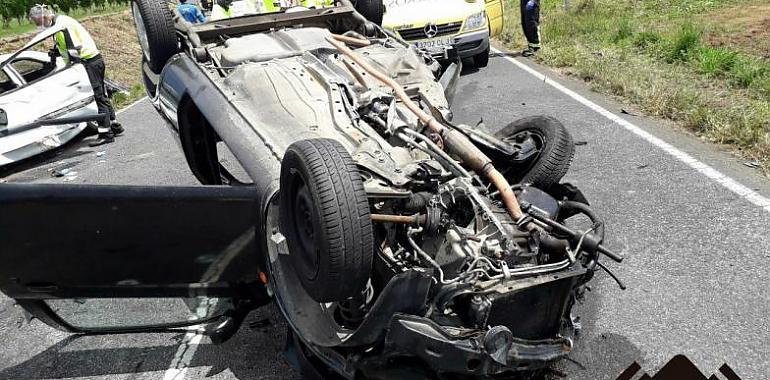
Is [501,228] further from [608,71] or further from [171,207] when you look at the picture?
[608,71]

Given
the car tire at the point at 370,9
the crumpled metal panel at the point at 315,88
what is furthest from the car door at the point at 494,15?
the crumpled metal panel at the point at 315,88

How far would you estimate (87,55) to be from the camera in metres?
8.02

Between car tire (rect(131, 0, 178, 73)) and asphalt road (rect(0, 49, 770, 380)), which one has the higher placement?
car tire (rect(131, 0, 178, 73))

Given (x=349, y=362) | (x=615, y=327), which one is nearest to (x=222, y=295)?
(x=349, y=362)

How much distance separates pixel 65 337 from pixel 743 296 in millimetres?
4014

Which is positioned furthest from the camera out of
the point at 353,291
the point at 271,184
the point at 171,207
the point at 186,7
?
the point at 186,7

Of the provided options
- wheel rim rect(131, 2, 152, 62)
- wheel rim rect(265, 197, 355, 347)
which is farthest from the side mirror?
wheel rim rect(265, 197, 355, 347)

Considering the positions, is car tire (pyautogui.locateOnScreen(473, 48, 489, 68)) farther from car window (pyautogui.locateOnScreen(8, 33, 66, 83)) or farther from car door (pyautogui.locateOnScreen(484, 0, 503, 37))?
car window (pyautogui.locateOnScreen(8, 33, 66, 83))

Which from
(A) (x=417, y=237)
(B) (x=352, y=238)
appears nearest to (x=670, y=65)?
(A) (x=417, y=237)

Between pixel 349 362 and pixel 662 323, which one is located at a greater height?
pixel 349 362

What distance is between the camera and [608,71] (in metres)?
8.09

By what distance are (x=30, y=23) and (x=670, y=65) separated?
50.4 feet

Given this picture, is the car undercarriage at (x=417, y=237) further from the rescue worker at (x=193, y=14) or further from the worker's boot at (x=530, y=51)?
the worker's boot at (x=530, y=51)

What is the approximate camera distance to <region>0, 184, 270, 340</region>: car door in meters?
2.86
